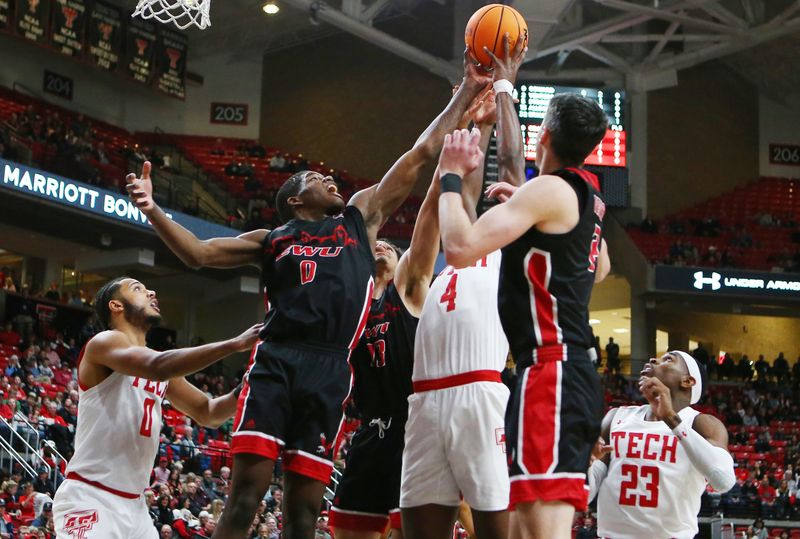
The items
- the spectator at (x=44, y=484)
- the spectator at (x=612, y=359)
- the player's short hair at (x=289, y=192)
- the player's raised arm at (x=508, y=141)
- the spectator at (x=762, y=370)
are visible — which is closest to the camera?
the player's raised arm at (x=508, y=141)

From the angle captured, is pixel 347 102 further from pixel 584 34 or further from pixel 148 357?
pixel 148 357

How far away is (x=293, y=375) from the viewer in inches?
215

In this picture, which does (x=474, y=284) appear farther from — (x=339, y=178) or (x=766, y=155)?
(x=766, y=155)

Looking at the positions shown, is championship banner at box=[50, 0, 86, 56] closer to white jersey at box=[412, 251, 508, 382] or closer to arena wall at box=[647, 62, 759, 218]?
arena wall at box=[647, 62, 759, 218]

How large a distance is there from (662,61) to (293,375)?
28.3m

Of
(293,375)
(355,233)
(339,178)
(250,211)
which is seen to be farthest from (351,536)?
(339,178)

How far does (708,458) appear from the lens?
6738 millimetres

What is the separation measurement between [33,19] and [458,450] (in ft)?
81.4

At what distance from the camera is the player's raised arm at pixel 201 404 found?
6656mm

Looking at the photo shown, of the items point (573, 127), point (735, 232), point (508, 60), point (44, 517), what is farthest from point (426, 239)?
point (735, 232)

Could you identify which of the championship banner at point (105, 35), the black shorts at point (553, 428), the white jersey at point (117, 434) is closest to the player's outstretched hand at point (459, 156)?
the black shorts at point (553, 428)

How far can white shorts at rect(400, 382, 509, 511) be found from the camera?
5500mm

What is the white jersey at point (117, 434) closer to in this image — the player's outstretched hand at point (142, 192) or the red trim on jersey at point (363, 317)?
the player's outstretched hand at point (142, 192)

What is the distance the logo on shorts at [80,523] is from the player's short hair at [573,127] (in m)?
3.18
